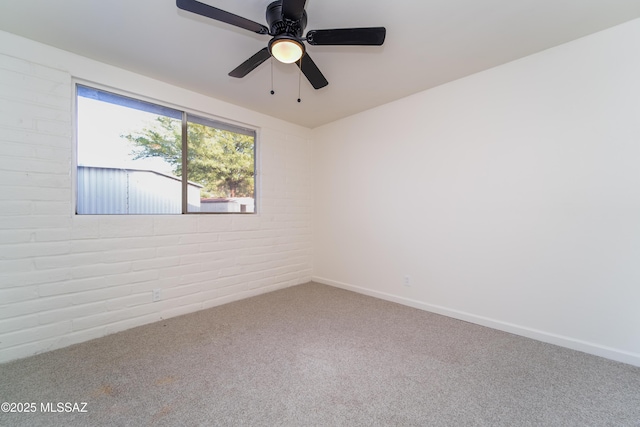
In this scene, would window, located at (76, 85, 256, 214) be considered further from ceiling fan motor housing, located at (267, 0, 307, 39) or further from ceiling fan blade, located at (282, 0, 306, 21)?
ceiling fan blade, located at (282, 0, 306, 21)

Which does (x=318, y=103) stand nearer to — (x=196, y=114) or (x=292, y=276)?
(x=196, y=114)

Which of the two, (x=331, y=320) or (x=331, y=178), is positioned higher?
(x=331, y=178)

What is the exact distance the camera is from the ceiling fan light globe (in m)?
1.61

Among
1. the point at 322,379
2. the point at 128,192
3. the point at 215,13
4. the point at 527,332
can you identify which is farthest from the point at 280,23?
the point at 527,332

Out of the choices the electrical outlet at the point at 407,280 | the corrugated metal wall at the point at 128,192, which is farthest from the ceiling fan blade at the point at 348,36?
the electrical outlet at the point at 407,280

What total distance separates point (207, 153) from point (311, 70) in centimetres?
182

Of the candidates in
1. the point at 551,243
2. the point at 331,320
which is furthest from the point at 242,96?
the point at 551,243

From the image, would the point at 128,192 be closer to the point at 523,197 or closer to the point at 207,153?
the point at 207,153

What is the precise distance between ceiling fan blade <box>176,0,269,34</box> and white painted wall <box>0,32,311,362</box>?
1.58 m

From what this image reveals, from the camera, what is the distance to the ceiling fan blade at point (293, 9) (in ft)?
4.69

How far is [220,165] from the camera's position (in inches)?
131

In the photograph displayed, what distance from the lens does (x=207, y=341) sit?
227cm

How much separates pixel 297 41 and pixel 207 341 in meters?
2.42

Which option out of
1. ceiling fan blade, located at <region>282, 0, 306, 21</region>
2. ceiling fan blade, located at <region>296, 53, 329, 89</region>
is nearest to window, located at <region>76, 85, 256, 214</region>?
ceiling fan blade, located at <region>296, 53, 329, 89</region>
